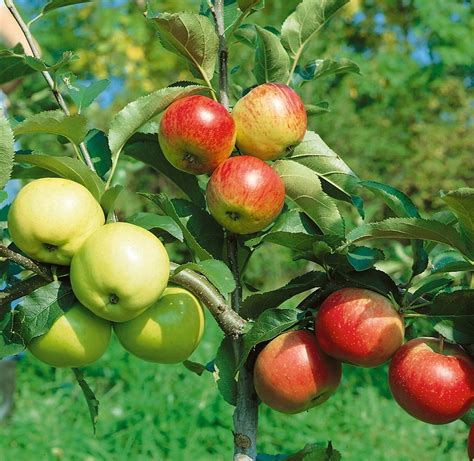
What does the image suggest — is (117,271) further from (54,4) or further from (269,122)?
(54,4)

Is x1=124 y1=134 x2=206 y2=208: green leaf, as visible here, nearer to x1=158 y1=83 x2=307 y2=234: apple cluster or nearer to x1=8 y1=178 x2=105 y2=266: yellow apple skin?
x1=158 y1=83 x2=307 y2=234: apple cluster

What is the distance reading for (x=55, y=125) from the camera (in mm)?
861

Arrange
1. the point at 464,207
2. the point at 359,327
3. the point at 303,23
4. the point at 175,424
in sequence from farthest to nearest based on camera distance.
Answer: the point at 175,424, the point at 303,23, the point at 359,327, the point at 464,207

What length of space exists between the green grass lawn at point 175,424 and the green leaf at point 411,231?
207cm

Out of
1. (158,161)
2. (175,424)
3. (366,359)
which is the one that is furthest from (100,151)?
(175,424)

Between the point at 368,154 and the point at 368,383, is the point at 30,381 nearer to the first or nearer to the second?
the point at 368,383

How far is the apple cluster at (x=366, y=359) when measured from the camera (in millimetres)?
836

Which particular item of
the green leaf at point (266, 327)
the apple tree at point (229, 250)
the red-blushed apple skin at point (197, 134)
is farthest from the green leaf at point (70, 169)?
the green leaf at point (266, 327)

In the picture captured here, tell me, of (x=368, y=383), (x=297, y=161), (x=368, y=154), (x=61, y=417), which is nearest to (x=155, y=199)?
(x=297, y=161)

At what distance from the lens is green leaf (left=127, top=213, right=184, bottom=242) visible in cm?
86

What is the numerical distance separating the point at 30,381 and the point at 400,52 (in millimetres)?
5057

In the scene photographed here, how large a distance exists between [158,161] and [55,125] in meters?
0.20

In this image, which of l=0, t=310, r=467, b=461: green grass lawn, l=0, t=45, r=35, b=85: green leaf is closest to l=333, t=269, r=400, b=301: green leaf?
l=0, t=45, r=35, b=85: green leaf

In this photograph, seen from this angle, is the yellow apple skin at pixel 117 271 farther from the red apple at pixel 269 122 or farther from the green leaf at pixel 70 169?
the red apple at pixel 269 122
